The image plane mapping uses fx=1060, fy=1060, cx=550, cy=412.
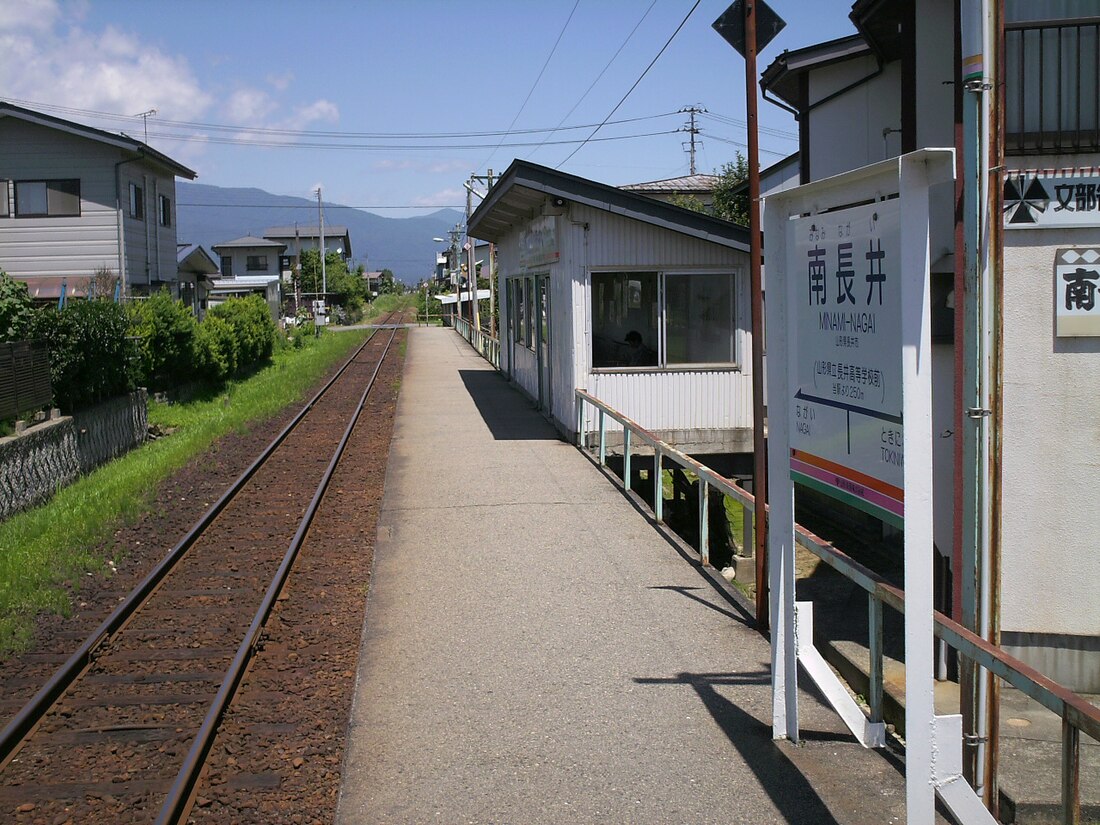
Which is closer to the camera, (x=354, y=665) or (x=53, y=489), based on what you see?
(x=354, y=665)

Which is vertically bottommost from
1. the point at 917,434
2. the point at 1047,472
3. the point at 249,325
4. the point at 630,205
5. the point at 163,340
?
the point at 1047,472

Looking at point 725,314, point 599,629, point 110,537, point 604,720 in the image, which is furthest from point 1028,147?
point 110,537

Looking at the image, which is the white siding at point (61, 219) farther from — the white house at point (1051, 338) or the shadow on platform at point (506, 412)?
the white house at point (1051, 338)

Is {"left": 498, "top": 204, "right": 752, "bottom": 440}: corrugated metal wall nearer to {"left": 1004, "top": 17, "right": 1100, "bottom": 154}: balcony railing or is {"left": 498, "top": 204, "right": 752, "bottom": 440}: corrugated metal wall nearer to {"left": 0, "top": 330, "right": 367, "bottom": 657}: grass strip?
{"left": 0, "top": 330, "right": 367, "bottom": 657}: grass strip

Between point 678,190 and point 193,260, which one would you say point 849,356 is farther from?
point 193,260

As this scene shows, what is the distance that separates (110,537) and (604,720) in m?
6.39

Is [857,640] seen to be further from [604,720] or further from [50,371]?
[50,371]

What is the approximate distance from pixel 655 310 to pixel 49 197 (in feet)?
58.4

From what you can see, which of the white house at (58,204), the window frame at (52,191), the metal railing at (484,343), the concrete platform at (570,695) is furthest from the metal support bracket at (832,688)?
the metal railing at (484,343)

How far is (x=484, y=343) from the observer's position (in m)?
37.5

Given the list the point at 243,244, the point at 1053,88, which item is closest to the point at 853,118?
the point at 1053,88

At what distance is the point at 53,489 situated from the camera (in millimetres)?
12289

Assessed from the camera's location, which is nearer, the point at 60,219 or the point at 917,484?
the point at 917,484

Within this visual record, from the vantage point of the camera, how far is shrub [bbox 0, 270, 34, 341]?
1275 cm
